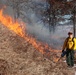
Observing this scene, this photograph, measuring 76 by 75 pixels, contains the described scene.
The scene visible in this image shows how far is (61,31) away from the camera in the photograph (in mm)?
35344

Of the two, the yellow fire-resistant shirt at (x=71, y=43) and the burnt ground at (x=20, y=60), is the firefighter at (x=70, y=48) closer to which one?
the yellow fire-resistant shirt at (x=71, y=43)

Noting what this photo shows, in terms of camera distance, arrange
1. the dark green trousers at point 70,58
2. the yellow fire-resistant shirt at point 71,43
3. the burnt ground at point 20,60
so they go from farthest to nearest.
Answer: the dark green trousers at point 70,58
the yellow fire-resistant shirt at point 71,43
the burnt ground at point 20,60

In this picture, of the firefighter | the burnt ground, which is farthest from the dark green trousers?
the burnt ground

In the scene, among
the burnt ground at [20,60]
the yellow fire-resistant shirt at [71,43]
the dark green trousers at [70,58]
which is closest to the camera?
the burnt ground at [20,60]

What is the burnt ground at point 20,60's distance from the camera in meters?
9.26

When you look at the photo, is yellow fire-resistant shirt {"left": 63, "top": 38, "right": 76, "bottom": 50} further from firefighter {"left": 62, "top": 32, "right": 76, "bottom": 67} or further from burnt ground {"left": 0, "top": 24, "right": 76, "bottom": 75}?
burnt ground {"left": 0, "top": 24, "right": 76, "bottom": 75}

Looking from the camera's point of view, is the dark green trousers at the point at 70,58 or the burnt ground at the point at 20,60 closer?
the burnt ground at the point at 20,60

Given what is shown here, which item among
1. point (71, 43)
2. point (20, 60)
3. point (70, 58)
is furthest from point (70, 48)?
point (20, 60)

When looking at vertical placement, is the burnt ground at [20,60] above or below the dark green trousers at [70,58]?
above

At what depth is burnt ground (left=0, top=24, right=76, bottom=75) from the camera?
9264 millimetres

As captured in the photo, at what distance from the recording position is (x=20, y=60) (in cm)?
1020

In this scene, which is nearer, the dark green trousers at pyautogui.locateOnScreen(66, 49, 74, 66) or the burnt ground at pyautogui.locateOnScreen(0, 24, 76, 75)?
the burnt ground at pyautogui.locateOnScreen(0, 24, 76, 75)

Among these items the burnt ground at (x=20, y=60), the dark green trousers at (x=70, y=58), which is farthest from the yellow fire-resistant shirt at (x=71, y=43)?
the burnt ground at (x=20, y=60)

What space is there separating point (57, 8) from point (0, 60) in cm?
1809
